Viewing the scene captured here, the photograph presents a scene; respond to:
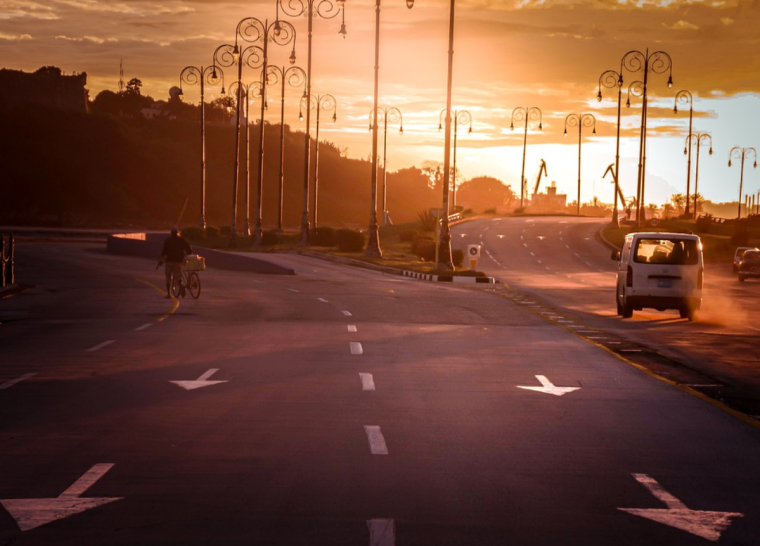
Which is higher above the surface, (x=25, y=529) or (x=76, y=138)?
(x=76, y=138)

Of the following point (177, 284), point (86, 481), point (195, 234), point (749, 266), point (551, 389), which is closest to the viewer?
point (86, 481)

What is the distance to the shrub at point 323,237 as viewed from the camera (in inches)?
2776

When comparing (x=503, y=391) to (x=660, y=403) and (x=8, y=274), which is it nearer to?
(x=660, y=403)

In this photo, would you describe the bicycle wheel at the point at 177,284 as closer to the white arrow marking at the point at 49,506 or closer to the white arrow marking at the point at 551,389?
the white arrow marking at the point at 551,389

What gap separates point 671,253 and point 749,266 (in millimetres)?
25846

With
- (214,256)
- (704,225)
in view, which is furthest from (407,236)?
(214,256)

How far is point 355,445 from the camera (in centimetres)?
912

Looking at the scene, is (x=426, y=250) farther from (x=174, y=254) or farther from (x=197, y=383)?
(x=197, y=383)

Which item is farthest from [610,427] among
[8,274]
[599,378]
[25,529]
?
[8,274]

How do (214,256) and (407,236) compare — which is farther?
(407,236)

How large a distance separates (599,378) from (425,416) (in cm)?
419

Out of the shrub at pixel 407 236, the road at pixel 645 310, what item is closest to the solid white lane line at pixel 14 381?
the road at pixel 645 310

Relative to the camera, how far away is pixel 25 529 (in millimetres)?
6305

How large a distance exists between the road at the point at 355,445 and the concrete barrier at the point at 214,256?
27139 mm
